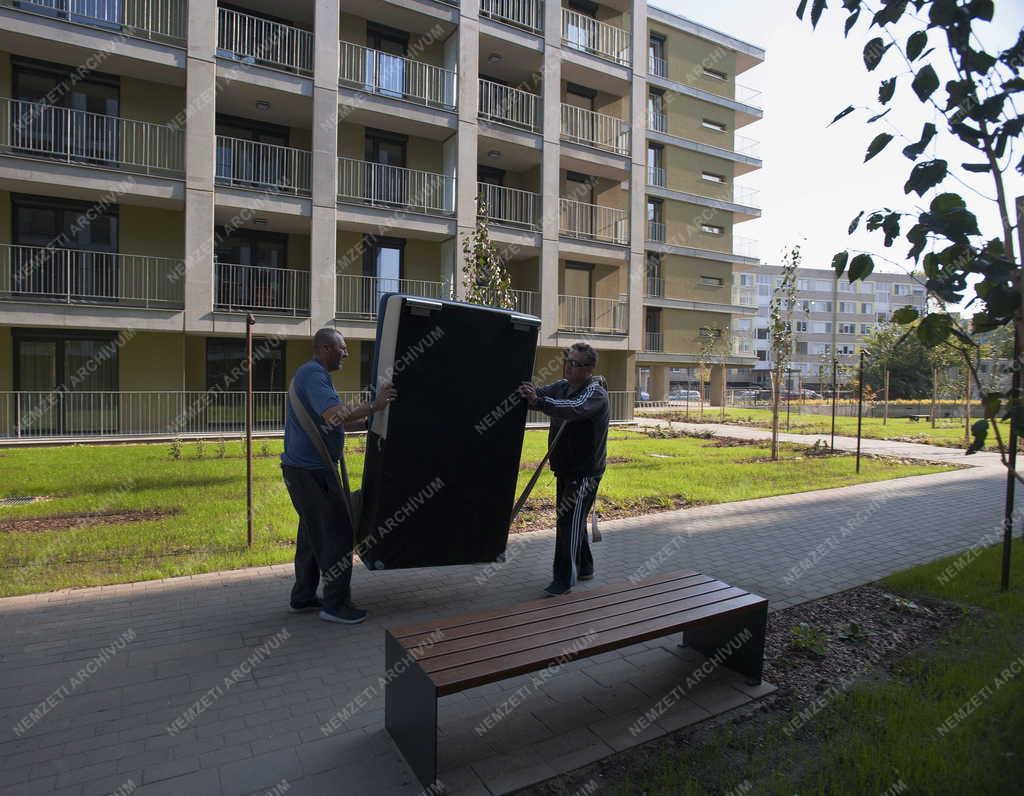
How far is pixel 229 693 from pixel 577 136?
77.3ft

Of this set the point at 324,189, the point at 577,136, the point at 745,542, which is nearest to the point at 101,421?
the point at 324,189

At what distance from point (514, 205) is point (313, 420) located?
1945 cm

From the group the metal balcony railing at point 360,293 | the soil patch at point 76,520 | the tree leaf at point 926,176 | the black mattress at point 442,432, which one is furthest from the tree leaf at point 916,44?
the metal balcony railing at point 360,293

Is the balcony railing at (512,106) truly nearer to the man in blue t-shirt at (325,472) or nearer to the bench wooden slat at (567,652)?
the man in blue t-shirt at (325,472)

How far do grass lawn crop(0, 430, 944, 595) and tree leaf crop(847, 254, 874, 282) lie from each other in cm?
536

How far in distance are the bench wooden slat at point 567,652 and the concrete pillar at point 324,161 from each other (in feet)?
54.0

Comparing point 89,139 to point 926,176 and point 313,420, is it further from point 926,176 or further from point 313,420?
point 926,176

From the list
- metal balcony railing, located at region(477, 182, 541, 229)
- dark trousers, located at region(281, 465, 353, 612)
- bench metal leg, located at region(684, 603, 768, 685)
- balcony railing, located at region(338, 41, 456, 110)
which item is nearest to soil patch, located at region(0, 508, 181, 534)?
dark trousers, located at region(281, 465, 353, 612)

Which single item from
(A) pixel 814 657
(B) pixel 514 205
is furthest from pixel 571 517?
(B) pixel 514 205

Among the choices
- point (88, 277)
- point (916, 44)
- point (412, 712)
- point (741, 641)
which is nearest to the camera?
point (916, 44)

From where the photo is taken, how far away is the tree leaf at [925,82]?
2557 millimetres

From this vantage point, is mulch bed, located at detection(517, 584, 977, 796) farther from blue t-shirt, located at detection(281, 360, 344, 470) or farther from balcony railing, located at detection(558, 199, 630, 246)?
balcony railing, located at detection(558, 199, 630, 246)

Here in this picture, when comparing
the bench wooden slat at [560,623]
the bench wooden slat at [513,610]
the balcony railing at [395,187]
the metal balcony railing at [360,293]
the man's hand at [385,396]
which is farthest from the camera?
the balcony railing at [395,187]

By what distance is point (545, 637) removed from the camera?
10.7ft
